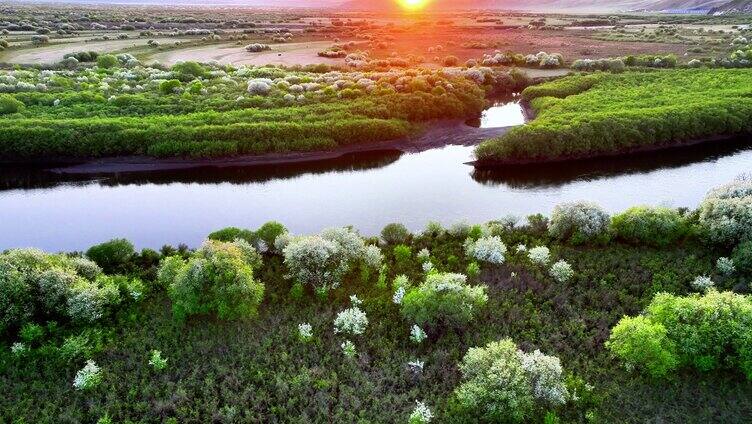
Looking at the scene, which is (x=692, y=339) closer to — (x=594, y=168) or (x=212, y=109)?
(x=594, y=168)

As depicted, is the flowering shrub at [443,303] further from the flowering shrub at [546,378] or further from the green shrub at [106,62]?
the green shrub at [106,62]

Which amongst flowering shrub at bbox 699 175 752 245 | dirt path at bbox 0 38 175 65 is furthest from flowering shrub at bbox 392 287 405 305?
dirt path at bbox 0 38 175 65

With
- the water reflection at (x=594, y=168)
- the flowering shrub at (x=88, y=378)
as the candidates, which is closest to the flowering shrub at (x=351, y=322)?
the flowering shrub at (x=88, y=378)

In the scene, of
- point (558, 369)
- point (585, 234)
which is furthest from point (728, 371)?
point (585, 234)

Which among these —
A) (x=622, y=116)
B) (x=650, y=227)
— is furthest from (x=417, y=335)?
(x=622, y=116)

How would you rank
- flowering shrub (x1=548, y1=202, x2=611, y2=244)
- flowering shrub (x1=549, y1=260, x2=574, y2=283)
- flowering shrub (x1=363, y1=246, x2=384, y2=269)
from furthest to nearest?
flowering shrub (x1=548, y1=202, x2=611, y2=244)
flowering shrub (x1=363, y1=246, x2=384, y2=269)
flowering shrub (x1=549, y1=260, x2=574, y2=283)

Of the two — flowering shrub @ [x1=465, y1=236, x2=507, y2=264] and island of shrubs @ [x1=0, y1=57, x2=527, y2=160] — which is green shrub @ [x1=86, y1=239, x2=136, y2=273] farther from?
island of shrubs @ [x1=0, y1=57, x2=527, y2=160]
